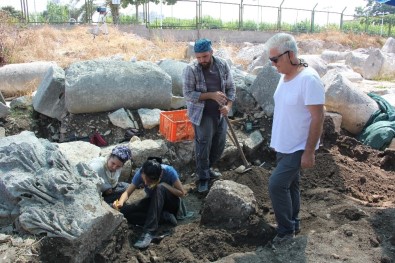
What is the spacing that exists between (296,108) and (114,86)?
356cm

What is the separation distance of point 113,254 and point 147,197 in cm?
83

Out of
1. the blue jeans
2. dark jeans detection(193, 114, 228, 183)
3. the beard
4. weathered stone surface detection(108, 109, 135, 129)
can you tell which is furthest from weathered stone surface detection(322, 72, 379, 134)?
the blue jeans

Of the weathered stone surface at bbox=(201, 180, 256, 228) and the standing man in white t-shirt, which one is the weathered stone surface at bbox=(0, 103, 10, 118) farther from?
the standing man in white t-shirt

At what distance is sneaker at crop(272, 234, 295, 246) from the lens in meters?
3.45

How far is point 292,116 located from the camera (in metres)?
3.12

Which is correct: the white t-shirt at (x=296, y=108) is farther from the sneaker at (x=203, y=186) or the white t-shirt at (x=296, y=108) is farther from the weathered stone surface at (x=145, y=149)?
the weathered stone surface at (x=145, y=149)

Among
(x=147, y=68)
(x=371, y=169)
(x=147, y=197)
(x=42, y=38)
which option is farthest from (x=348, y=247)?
(x=42, y=38)

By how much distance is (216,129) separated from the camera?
490 cm

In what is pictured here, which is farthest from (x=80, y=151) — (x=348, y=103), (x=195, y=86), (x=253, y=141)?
(x=348, y=103)

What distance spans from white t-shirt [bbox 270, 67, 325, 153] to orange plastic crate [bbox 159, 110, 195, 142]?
7.65 ft

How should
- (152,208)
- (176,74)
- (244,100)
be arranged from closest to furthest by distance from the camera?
(152,208)
(244,100)
(176,74)

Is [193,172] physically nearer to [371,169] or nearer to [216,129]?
[216,129]

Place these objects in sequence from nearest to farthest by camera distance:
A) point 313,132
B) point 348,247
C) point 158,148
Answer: point 313,132 → point 348,247 → point 158,148

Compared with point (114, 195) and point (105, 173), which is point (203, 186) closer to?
point (114, 195)
